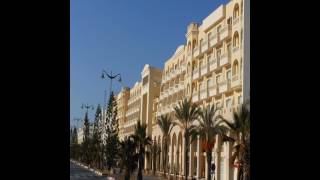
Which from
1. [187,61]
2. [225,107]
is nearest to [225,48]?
[225,107]

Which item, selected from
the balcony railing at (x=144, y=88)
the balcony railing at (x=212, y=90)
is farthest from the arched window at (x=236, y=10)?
the balcony railing at (x=144, y=88)

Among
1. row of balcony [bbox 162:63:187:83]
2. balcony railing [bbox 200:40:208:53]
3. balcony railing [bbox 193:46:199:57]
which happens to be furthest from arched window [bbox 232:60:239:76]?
row of balcony [bbox 162:63:187:83]

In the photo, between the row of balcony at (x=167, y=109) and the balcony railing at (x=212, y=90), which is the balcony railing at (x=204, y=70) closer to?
the balcony railing at (x=212, y=90)

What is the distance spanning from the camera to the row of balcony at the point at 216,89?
121 ft

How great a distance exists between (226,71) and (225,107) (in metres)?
2.71

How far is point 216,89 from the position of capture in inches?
1614

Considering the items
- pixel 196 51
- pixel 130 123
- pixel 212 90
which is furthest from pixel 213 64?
pixel 130 123

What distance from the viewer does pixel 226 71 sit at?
39562mm

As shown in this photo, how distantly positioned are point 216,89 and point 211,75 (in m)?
3.01

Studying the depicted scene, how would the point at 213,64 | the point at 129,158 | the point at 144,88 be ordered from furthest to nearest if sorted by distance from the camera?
the point at 144,88 → the point at 213,64 → the point at 129,158

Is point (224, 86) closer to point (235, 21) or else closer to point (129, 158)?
point (235, 21)

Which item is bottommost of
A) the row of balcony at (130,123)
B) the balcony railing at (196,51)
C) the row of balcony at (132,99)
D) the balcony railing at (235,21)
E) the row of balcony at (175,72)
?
the row of balcony at (130,123)

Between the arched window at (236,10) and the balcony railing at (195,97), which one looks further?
the balcony railing at (195,97)
